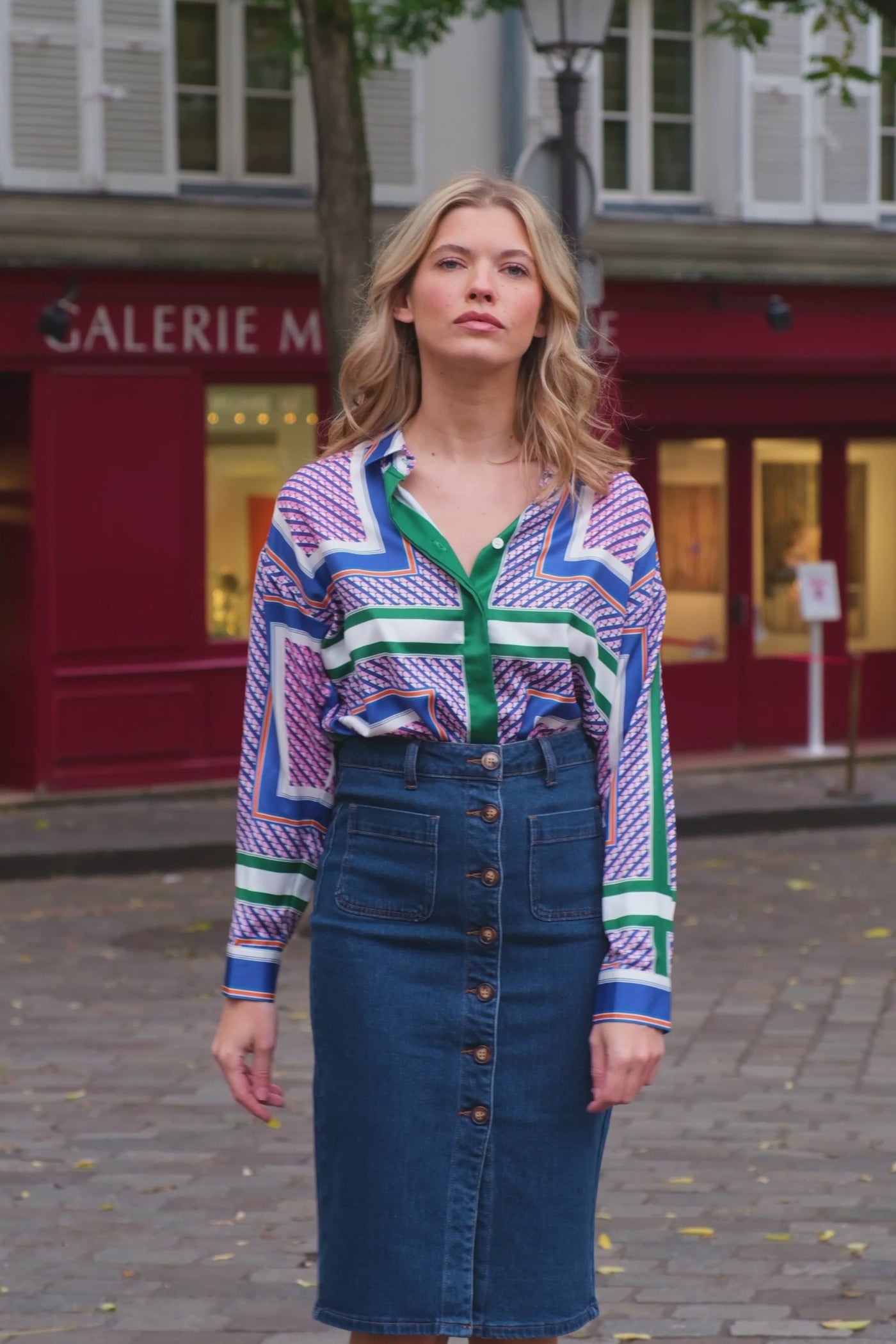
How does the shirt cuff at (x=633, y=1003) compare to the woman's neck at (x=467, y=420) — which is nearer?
the shirt cuff at (x=633, y=1003)

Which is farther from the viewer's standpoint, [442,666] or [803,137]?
[803,137]

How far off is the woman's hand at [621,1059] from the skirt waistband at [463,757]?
1.05 ft

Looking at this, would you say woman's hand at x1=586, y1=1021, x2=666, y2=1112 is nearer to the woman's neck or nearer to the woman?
the woman

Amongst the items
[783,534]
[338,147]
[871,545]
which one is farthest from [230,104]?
[871,545]

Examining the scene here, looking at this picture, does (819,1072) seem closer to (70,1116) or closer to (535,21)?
(70,1116)

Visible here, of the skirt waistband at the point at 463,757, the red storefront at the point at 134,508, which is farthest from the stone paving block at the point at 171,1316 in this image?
the red storefront at the point at 134,508

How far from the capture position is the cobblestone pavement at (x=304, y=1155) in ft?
15.2

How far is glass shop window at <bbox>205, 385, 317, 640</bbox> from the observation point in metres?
14.9

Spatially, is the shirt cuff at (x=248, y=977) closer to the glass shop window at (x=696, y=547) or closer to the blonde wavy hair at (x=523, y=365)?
the blonde wavy hair at (x=523, y=365)

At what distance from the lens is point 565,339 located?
288 centimetres

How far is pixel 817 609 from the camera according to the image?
16.4 metres

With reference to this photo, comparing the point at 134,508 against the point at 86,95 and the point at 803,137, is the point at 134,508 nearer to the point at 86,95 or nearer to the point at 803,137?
the point at 86,95

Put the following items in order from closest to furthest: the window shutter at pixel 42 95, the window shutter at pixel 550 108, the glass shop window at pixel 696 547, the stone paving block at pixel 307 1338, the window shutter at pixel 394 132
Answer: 1. the stone paving block at pixel 307 1338
2. the window shutter at pixel 42 95
3. the window shutter at pixel 394 132
4. the window shutter at pixel 550 108
5. the glass shop window at pixel 696 547

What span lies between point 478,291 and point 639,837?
716 mm
